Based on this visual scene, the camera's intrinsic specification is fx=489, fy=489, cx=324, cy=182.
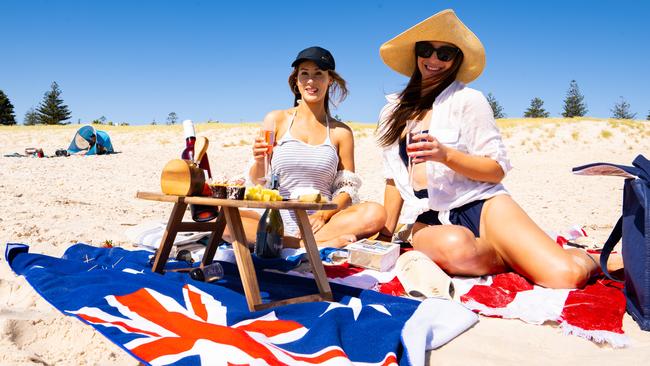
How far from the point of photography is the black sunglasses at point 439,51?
338cm

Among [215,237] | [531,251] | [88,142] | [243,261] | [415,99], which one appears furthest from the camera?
[88,142]

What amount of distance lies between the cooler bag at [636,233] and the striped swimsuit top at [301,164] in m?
1.93

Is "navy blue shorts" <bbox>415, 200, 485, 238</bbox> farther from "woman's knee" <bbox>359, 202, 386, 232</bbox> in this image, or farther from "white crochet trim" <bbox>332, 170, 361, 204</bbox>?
"white crochet trim" <bbox>332, 170, 361, 204</bbox>

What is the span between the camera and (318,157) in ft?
13.1

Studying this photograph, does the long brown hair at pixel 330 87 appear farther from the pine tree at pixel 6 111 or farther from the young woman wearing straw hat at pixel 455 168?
the pine tree at pixel 6 111

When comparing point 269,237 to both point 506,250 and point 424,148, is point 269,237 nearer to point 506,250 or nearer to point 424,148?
point 424,148

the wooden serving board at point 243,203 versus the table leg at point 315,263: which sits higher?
the wooden serving board at point 243,203

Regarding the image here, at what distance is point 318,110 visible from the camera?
418 cm

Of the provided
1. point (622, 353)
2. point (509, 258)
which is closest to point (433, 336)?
point (622, 353)

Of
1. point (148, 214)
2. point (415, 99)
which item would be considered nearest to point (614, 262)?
point (415, 99)

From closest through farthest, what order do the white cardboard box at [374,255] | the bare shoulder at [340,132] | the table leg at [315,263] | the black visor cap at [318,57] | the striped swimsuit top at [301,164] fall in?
1. the table leg at [315,263]
2. the white cardboard box at [374,255]
3. the black visor cap at [318,57]
4. the striped swimsuit top at [301,164]
5. the bare shoulder at [340,132]

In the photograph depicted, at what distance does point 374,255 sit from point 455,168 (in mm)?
786

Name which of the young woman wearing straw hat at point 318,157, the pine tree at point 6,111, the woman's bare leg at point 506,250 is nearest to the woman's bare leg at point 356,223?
the young woman wearing straw hat at point 318,157

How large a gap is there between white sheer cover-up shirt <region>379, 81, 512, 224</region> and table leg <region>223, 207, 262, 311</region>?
4.77 ft
